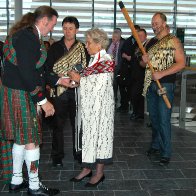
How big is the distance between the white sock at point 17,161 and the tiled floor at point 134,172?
0.13 metres

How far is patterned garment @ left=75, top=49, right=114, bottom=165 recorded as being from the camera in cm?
316

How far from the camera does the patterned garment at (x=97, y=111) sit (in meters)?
3.16

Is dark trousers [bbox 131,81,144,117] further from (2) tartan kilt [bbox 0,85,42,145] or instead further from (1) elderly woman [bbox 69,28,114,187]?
(2) tartan kilt [bbox 0,85,42,145]

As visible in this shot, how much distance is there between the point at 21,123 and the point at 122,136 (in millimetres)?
2735

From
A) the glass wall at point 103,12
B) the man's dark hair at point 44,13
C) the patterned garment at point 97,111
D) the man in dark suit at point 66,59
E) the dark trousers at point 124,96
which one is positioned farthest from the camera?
the glass wall at point 103,12

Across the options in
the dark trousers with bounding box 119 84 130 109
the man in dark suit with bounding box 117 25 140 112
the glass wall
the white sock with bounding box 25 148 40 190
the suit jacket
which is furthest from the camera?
the glass wall

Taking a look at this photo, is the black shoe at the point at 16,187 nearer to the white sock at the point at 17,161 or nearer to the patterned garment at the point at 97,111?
the white sock at the point at 17,161

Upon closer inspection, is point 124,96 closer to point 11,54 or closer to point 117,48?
point 117,48

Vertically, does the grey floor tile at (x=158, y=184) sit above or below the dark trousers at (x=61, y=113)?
below

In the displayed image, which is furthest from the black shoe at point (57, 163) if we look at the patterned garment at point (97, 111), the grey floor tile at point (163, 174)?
the grey floor tile at point (163, 174)

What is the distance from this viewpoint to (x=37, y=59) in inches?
113

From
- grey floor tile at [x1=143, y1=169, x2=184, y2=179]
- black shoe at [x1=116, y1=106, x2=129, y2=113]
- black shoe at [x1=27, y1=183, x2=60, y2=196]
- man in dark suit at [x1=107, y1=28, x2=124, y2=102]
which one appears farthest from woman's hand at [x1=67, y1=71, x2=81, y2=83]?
black shoe at [x1=116, y1=106, x2=129, y2=113]

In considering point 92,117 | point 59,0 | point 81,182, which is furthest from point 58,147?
point 59,0

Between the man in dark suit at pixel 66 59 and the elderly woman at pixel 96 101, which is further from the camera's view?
the man in dark suit at pixel 66 59
